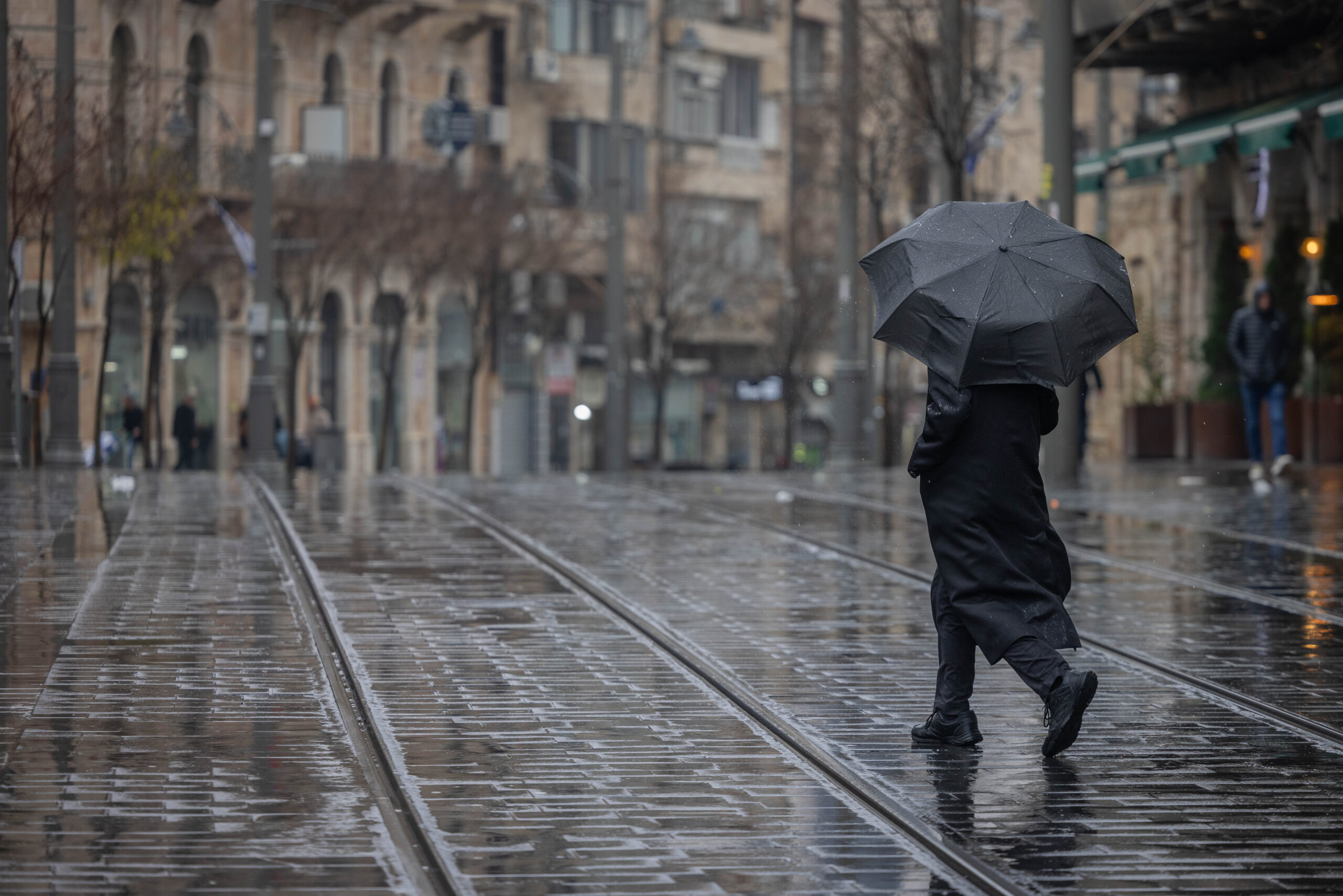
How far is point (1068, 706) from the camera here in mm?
7555

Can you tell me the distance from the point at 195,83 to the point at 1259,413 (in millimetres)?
28005

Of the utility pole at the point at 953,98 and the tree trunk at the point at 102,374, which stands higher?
the utility pole at the point at 953,98

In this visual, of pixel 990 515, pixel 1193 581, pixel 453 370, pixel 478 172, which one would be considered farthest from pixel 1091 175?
pixel 453 370

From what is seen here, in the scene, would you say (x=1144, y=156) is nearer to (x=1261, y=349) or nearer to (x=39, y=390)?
(x=1261, y=349)

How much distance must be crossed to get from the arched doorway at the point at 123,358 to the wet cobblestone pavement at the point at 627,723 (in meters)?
28.4

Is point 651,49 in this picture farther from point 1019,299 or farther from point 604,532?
point 1019,299

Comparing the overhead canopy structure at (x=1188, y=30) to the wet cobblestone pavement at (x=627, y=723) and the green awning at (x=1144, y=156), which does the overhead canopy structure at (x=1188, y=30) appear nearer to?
the green awning at (x=1144, y=156)

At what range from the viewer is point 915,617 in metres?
12.1

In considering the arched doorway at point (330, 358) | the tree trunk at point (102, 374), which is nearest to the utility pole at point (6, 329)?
the tree trunk at point (102, 374)

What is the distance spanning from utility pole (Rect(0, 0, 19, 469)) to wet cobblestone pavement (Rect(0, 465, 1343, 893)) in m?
8.56

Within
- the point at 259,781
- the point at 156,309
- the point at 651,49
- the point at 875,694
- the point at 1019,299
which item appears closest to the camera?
the point at 259,781

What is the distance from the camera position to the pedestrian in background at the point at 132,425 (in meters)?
41.0

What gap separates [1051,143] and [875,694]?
1479 centimetres

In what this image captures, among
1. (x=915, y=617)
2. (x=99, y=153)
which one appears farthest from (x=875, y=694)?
(x=99, y=153)
